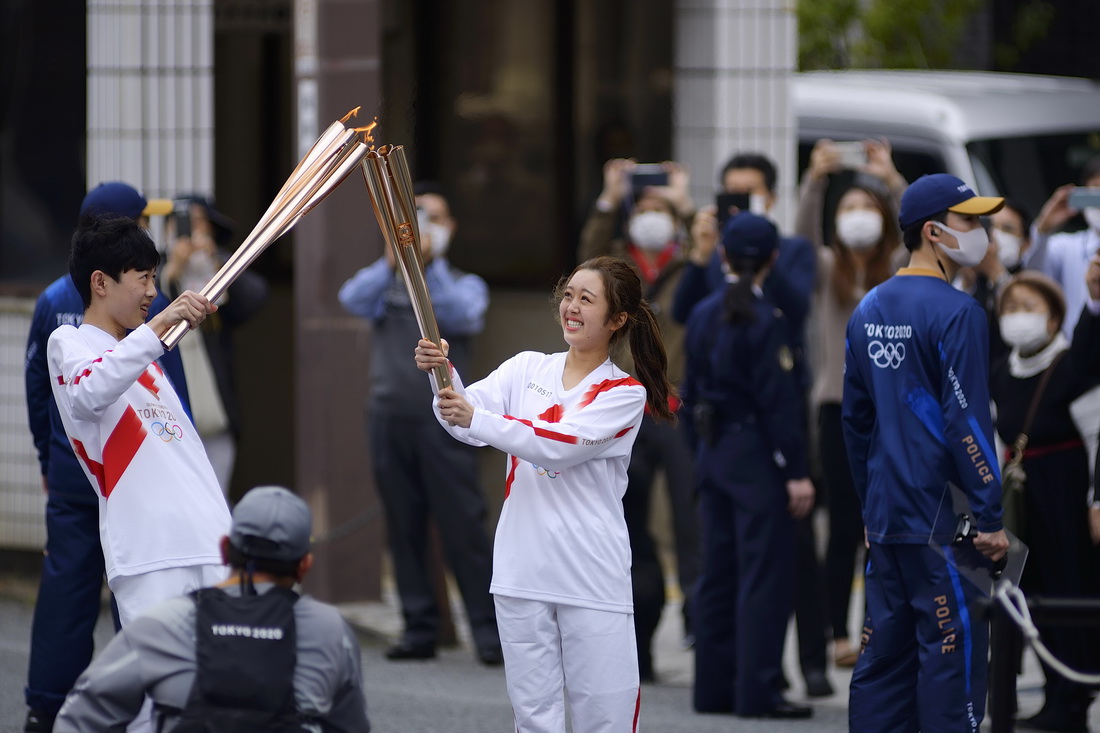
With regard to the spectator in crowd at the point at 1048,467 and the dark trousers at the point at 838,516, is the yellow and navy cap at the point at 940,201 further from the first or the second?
the dark trousers at the point at 838,516

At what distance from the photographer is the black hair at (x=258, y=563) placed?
367 centimetres

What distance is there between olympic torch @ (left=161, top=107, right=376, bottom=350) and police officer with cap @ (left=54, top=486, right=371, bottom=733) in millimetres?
1064

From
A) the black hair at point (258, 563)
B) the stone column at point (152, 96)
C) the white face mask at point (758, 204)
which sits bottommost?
the black hair at point (258, 563)

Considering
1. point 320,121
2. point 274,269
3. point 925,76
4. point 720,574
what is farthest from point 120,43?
point 925,76

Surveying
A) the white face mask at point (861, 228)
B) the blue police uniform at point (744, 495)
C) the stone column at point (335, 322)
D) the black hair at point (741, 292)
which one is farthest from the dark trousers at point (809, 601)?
the stone column at point (335, 322)

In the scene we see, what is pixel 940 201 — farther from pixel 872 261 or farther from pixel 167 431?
pixel 167 431

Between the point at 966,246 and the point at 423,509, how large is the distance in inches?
131

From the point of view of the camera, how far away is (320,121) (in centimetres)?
824

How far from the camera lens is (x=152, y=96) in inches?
340

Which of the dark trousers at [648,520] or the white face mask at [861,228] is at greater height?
the white face mask at [861,228]

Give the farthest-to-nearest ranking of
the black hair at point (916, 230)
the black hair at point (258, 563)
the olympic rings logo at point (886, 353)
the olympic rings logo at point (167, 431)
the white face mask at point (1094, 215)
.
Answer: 1. the white face mask at point (1094, 215)
2. the black hair at point (916, 230)
3. the olympic rings logo at point (886, 353)
4. the olympic rings logo at point (167, 431)
5. the black hair at point (258, 563)

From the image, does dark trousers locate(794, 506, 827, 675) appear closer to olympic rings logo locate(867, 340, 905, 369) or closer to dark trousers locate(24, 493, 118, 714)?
olympic rings logo locate(867, 340, 905, 369)

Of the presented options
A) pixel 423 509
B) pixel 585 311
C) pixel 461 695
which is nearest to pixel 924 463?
pixel 585 311

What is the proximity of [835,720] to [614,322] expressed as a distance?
8.57 feet
